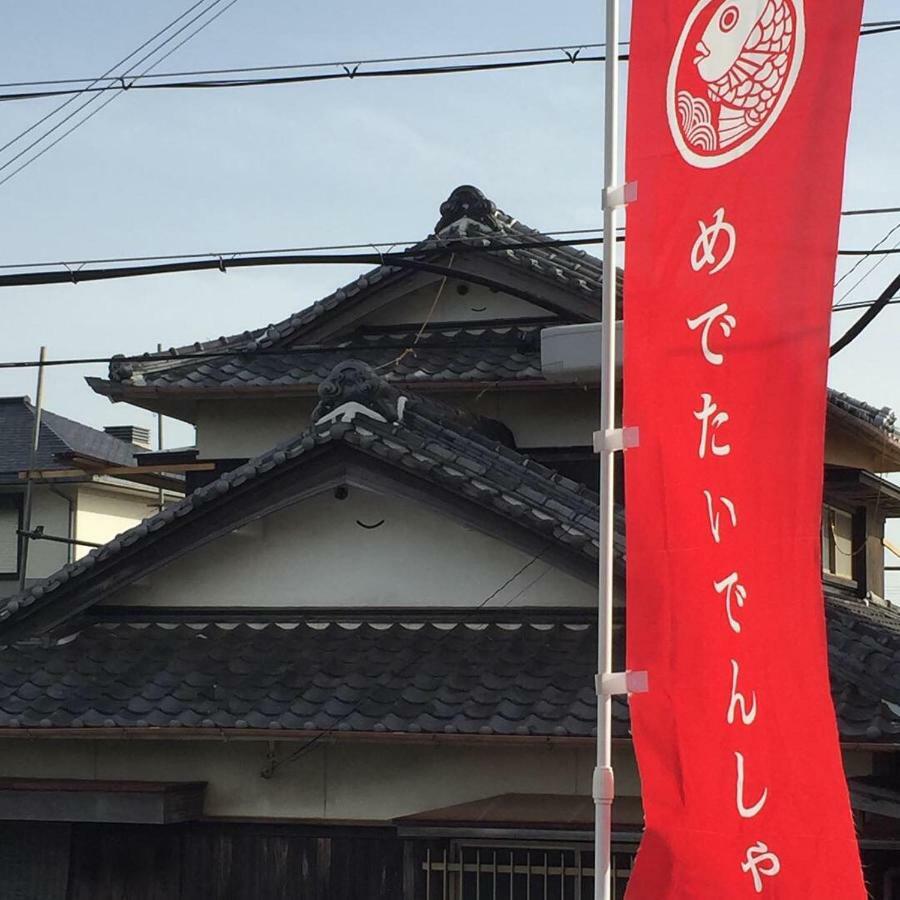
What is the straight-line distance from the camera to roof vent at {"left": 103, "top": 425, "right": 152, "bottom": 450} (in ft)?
138

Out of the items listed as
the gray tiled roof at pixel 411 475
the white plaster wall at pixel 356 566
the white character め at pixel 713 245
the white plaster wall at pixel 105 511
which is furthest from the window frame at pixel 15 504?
the white character め at pixel 713 245

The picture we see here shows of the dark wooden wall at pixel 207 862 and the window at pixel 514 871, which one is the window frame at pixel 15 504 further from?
the window at pixel 514 871

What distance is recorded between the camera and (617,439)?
18.9 feet

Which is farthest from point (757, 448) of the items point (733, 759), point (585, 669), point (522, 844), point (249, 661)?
point (249, 661)

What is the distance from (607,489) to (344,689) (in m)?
4.38

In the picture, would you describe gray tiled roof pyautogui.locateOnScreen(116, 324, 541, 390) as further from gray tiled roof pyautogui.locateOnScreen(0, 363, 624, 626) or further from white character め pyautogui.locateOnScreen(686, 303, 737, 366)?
white character め pyautogui.locateOnScreen(686, 303, 737, 366)

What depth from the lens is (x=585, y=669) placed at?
31.8ft

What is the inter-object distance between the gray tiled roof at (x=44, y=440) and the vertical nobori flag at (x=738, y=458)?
29.1m

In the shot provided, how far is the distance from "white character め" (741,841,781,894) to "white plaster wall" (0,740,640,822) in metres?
4.34

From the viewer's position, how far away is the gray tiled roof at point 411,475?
10211 mm

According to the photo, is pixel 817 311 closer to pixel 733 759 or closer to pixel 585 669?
pixel 733 759

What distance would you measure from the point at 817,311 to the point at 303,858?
649 cm

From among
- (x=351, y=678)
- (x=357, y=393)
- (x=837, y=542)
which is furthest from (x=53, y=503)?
(x=351, y=678)

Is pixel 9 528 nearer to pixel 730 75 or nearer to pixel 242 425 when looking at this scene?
pixel 242 425
